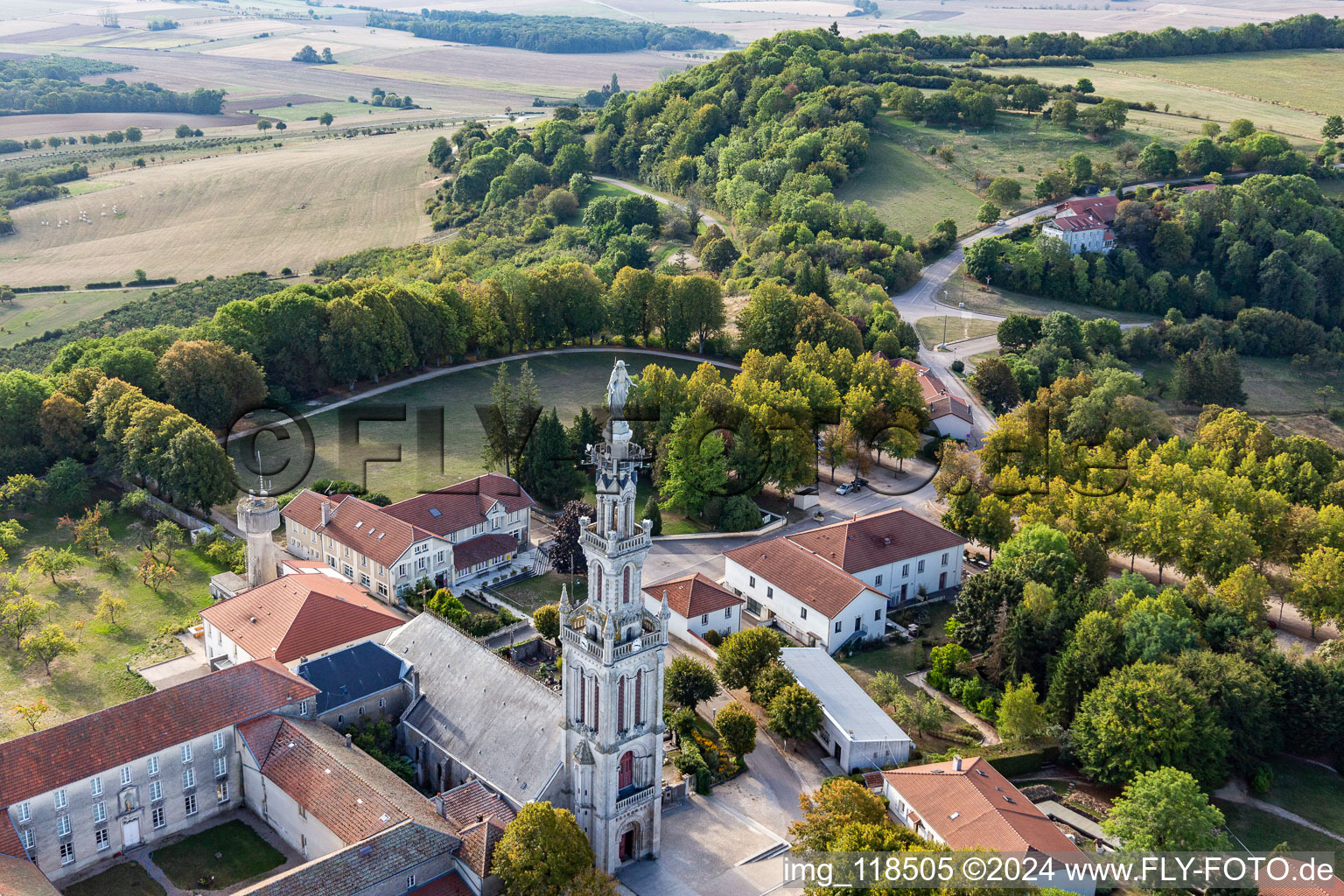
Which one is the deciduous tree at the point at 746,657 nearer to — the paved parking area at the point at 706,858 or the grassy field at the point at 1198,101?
the paved parking area at the point at 706,858

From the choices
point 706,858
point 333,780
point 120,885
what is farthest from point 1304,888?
point 120,885

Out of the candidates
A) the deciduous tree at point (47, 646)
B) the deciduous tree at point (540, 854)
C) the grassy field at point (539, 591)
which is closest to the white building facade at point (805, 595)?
the grassy field at point (539, 591)

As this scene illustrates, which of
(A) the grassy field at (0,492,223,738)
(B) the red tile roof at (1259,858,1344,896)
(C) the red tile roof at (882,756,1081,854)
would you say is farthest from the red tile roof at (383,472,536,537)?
(B) the red tile roof at (1259,858,1344,896)

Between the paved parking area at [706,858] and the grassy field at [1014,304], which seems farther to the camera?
the grassy field at [1014,304]

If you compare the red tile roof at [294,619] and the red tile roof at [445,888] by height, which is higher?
the red tile roof at [294,619]

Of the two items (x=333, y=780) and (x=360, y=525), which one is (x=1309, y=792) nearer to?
(x=333, y=780)

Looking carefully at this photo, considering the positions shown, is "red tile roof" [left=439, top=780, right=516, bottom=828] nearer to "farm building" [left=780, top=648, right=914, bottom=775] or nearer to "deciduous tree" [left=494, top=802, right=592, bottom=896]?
"deciduous tree" [left=494, top=802, right=592, bottom=896]

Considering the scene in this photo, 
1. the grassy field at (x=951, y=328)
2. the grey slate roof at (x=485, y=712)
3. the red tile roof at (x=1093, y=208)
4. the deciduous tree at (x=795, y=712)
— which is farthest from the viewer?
the red tile roof at (x=1093, y=208)
